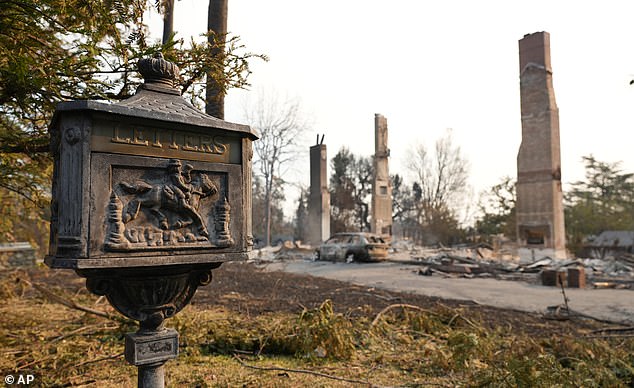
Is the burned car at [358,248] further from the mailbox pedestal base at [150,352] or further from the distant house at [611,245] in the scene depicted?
the mailbox pedestal base at [150,352]

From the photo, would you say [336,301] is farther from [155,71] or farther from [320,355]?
[155,71]

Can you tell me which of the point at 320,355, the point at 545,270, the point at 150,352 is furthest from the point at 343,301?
the point at 545,270

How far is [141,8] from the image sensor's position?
396cm

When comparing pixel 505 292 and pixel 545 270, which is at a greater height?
pixel 545 270

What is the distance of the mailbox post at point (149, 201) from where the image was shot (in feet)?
7.34

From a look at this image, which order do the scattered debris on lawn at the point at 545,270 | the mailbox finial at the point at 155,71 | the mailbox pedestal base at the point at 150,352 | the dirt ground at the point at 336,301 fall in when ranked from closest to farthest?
the mailbox pedestal base at the point at 150,352
the mailbox finial at the point at 155,71
the dirt ground at the point at 336,301
the scattered debris on lawn at the point at 545,270

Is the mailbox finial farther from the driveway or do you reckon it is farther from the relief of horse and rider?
the driveway

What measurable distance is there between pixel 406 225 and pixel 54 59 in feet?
197

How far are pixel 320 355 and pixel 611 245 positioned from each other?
25.1 metres

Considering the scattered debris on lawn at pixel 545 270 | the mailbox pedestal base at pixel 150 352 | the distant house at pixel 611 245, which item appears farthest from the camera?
the distant house at pixel 611 245

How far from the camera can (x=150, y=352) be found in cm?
267

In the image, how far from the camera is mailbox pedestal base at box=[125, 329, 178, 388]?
8.62ft

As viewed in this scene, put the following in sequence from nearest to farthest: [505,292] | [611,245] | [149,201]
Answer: [149,201] < [505,292] < [611,245]

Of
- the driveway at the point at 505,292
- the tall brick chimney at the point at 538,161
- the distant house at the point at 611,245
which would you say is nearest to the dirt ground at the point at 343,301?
the driveway at the point at 505,292
